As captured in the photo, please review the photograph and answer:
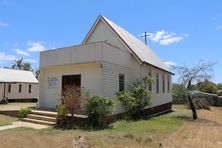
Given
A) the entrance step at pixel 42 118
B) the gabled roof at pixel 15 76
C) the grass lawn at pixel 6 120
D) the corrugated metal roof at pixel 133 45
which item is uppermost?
the corrugated metal roof at pixel 133 45

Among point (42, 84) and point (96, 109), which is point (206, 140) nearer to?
point (96, 109)

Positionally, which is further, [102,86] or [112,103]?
[102,86]

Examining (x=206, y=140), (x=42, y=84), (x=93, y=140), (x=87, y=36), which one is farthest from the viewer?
(x=87, y=36)

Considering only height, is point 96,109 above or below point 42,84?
below

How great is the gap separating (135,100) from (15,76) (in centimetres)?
2522

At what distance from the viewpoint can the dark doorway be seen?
1623 cm

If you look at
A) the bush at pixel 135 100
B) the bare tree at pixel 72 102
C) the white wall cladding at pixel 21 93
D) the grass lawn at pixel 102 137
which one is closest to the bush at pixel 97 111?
the bare tree at pixel 72 102

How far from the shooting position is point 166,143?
9875mm

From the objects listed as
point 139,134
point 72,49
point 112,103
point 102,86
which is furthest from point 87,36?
point 139,134

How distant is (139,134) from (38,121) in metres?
6.28

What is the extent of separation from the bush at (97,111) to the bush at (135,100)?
2.96 m

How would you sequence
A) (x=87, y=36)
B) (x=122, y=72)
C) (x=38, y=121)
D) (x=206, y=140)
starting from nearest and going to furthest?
(x=206, y=140)
(x=38, y=121)
(x=122, y=72)
(x=87, y=36)

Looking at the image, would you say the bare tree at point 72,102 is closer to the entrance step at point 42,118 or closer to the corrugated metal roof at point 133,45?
the entrance step at point 42,118

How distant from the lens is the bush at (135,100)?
52.2 feet
